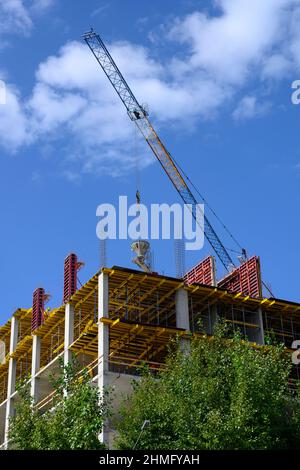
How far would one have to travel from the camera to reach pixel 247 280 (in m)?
89.6

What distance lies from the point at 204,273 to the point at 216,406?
33.2 m

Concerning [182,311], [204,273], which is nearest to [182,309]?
[182,311]

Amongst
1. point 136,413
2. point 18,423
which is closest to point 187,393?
point 136,413

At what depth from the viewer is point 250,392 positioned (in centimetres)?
6216

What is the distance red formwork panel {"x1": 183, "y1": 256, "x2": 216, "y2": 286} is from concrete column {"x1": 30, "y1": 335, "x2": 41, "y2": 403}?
15.2 meters

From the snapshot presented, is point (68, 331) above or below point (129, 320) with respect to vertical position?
above

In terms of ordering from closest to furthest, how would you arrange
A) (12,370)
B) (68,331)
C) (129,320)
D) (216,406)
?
(216,406) → (129,320) → (68,331) → (12,370)

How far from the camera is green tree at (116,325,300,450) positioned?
5909 centimetres

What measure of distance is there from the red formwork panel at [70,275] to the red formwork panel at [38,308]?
18.1 ft

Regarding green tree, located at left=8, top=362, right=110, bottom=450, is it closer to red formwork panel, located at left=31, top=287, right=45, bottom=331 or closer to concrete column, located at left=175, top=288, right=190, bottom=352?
concrete column, located at left=175, top=288, right=190, bottom=352

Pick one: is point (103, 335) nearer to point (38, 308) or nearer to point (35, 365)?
point (35, 365)

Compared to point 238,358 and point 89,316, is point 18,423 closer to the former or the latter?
point 238,358

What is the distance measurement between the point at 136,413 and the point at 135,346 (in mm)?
19184

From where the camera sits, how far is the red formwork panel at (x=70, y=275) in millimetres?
85250
